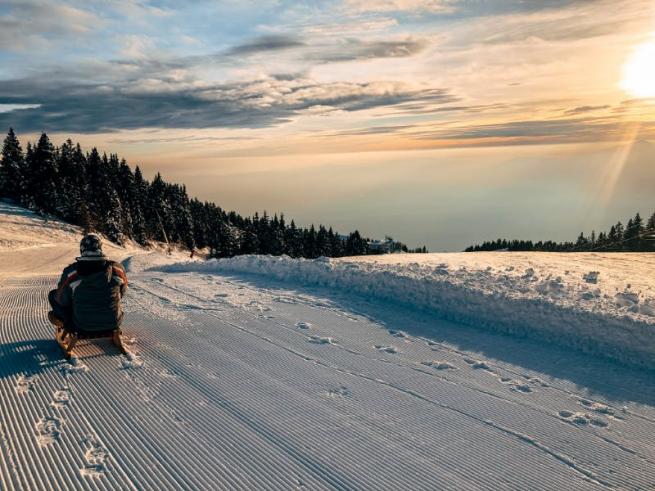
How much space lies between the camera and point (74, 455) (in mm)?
4488

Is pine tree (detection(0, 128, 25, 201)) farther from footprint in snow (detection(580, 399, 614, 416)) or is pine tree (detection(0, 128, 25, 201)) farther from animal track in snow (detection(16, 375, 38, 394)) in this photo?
footprint in snow (detection(580, 399, 614, 416))

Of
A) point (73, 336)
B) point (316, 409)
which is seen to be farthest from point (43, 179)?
point (316, 409)

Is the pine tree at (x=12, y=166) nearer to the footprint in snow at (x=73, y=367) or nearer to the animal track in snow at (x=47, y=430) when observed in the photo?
the footprint in snow at (x=73, y=367)

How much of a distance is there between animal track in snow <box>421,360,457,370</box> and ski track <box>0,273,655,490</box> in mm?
30

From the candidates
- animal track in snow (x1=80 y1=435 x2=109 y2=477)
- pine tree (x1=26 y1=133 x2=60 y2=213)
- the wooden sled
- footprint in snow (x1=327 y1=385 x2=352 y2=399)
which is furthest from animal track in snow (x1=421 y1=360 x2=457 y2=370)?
pine tree (x1=26 y1=133 x2=60 y2=213)

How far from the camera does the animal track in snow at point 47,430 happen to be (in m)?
4.74

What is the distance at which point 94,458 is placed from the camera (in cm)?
446

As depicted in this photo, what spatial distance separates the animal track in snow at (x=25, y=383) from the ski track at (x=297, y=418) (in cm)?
3

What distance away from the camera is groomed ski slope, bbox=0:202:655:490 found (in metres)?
4.38

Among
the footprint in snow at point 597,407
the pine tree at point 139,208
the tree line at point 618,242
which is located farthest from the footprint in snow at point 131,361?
the pine tree at point 139,208

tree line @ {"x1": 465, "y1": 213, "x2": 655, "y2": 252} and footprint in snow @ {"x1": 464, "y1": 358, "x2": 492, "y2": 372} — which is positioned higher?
tree line @ {"x1": 465, "y1": 213, "x2": 655, "y2": 252}

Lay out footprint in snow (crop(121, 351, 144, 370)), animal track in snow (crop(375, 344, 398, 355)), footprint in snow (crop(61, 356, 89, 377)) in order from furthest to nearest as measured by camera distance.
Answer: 1. animal track in snow (crop(375, 344, 398, 355))
2. footprint in snow (crop(121, 351, 144, 370))
3. footprint in snow (crop(61, 356, 89, 377))

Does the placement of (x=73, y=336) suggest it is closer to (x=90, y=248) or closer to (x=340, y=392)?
(x=90, y=248)

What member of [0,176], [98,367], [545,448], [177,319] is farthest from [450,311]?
[0,176]
